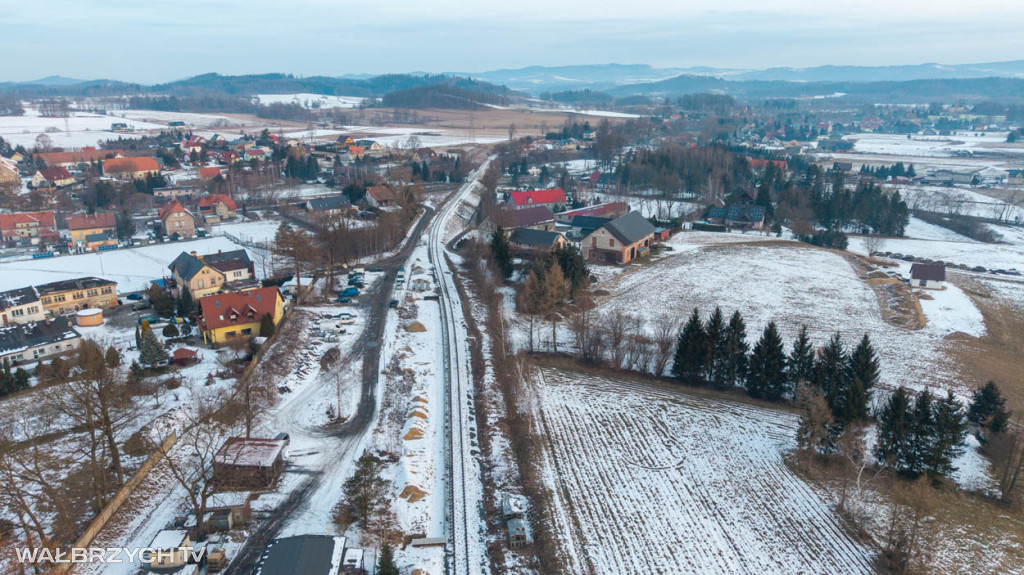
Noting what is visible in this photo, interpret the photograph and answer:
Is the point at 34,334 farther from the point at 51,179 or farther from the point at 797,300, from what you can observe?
the point at 51,179

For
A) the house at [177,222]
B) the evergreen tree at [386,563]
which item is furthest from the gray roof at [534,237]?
the evergreen tree at [386,563]

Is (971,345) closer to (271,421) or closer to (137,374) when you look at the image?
(271,421)

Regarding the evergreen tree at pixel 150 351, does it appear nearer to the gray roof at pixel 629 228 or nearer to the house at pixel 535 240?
the house at pixel 535 240

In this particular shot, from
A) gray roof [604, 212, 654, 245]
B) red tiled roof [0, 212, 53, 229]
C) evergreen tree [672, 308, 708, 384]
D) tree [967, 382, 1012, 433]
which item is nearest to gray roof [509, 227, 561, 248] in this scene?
gray roof [604, 212, 654, 245]

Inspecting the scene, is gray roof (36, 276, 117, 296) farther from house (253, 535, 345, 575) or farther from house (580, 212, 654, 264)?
house (580, 212, 654, 264)

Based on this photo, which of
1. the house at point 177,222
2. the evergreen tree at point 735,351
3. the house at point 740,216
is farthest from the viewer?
the house at point 740,216
